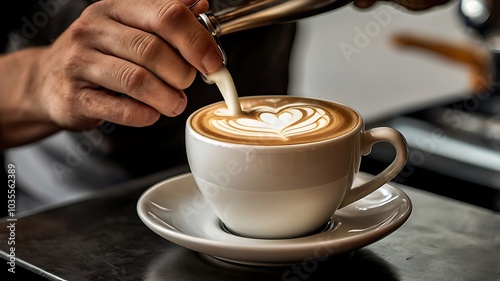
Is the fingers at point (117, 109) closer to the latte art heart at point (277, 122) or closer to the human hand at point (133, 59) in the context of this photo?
the human hand at point (133, 59)

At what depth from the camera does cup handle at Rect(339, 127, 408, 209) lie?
87 centimetres

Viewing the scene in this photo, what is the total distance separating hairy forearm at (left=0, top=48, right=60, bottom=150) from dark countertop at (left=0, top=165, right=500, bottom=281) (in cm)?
24

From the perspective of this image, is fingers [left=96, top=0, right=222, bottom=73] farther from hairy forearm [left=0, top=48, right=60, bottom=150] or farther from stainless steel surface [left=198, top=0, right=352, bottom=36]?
hairy forearm [left=0, top=48, right=60, bottom=150]

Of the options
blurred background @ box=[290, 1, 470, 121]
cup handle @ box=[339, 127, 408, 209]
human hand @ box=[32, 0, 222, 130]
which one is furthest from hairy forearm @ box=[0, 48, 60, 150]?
blurred background @ box=[290, 1, 470, 121]

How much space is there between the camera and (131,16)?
37.5 inches

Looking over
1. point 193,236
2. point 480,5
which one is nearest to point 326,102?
point 193,236

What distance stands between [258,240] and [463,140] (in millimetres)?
688

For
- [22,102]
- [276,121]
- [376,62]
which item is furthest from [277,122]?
[376,62]

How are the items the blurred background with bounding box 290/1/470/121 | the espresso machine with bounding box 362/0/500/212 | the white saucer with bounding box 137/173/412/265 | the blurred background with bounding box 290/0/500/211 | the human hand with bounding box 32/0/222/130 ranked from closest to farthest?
the white saucer with bounding box 137/173/412/265, the human hand with bounding box 32/0/222/130, the espresso machine with bounding box 362/0/500/212, the blurred background with bounding box 290/0/500/211, the blurred background with bounding box 290/1/470/121

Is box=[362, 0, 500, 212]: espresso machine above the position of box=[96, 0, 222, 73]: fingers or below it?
below

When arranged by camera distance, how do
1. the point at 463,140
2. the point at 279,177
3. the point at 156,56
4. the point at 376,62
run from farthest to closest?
1. the point at 376,62
2. the point at 463,140
3. the point at 156,56
4. the point at 279,177

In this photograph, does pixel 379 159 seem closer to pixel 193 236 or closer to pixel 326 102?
pixel 326 102

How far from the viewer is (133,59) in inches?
37.1

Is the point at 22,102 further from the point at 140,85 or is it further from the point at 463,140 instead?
the point at 463,140
